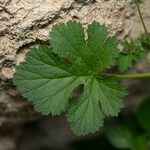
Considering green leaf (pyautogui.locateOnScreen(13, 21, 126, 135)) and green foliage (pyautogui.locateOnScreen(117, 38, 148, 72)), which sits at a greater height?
green leaf (pyautogui.locateOnScreen(13, 21, 126, 135))

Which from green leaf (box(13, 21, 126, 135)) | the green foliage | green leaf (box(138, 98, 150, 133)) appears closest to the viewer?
green leaf (box(13, 21, 126, 135))

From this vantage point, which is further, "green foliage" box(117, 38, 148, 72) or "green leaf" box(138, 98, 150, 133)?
"green leaf" box(138, 98, 150, 133)

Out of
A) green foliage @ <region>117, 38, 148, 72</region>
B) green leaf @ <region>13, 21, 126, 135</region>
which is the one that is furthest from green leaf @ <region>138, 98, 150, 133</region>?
green leaf @ <region>13, 21, 126, 135</region>

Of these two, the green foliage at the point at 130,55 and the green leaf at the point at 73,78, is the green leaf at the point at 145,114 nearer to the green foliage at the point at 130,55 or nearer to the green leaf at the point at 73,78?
the green foliage at the point at 130,55

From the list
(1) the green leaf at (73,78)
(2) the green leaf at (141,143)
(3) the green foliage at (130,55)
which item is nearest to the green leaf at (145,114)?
(2) the green leaf at (141,143)

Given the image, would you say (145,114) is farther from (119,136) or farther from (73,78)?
(73,78)

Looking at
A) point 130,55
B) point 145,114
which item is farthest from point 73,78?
point 145,114

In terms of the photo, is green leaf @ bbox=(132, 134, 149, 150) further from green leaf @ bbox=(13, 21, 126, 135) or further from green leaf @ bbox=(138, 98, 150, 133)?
green leaf @ bbox=(13, 21, 126, 135)

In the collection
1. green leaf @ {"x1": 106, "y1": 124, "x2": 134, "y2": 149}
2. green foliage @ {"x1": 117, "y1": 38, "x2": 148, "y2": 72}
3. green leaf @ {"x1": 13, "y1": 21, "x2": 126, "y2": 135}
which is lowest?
green leaf @ {"x1": 106, "y1": 124, "x2": 134, "y2": 149}

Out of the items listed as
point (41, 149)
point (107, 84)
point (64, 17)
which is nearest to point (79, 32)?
point (64, 17)
